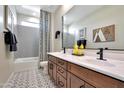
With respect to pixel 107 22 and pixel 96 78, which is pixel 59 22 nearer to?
pixel 107 22

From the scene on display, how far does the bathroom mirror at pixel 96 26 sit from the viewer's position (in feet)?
4.77

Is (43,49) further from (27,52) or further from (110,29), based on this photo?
(110,29)

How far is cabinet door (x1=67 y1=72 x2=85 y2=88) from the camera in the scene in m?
1.17

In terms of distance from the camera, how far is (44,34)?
394 cm

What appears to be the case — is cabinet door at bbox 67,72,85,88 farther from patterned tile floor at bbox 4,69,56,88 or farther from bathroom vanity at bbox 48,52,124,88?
patterned tile floor at bbox 4,69,56,88

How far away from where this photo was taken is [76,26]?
2465 mm

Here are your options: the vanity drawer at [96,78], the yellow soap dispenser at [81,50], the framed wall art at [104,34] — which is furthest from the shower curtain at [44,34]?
the vanity drawer at [96,78]

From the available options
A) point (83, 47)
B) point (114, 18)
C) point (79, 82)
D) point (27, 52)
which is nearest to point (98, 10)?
point (114, 18)

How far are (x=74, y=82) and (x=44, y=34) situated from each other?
287cm

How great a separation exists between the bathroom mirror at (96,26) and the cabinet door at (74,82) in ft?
2.27

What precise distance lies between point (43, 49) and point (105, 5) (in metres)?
2.74

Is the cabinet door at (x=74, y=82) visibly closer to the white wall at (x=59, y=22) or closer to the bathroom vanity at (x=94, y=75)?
the bathroom vanity at (x=94, y=75)

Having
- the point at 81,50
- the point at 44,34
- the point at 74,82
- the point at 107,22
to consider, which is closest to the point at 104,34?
the point at 107,22

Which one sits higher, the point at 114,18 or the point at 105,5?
the point at 105,5
